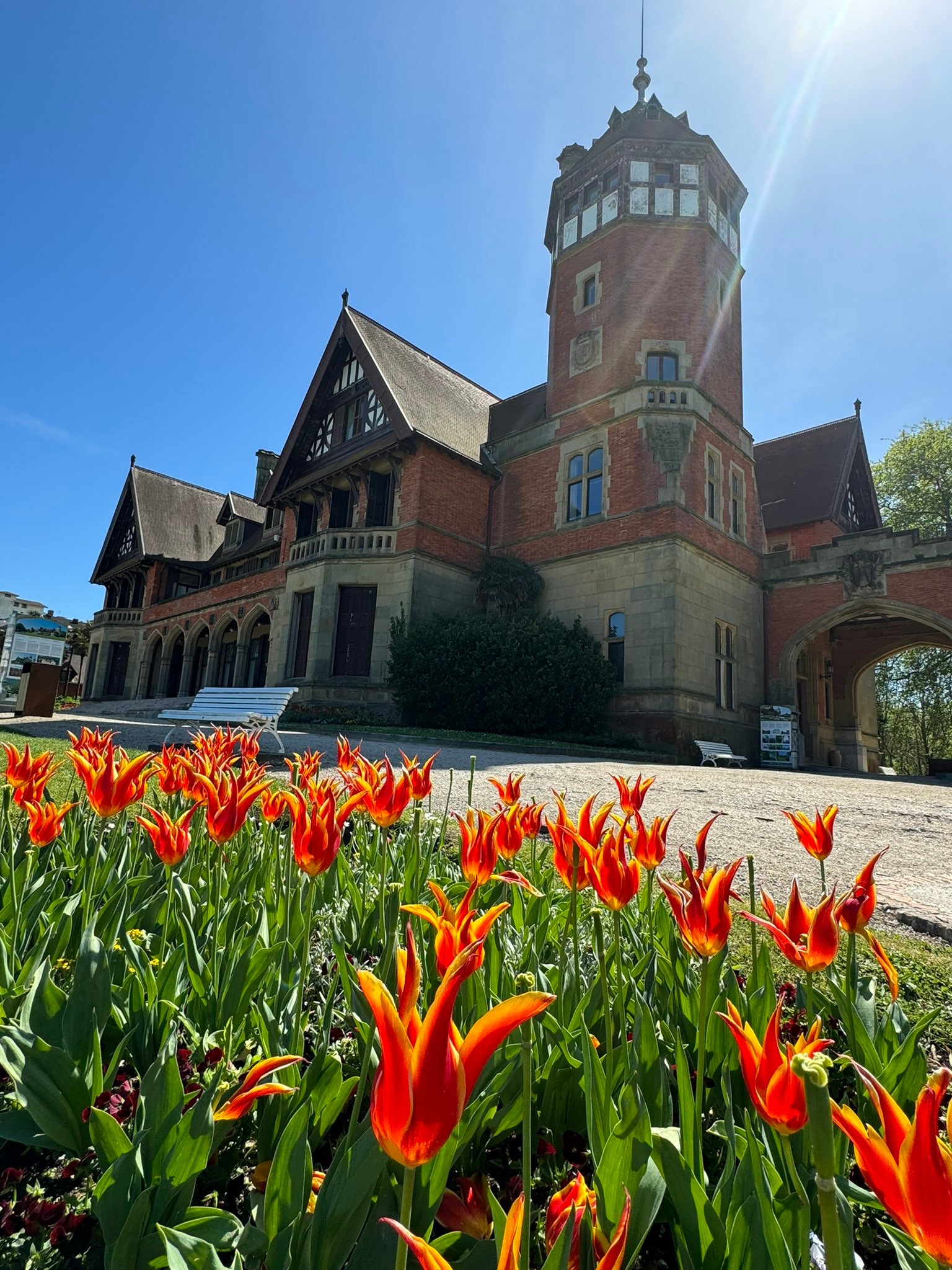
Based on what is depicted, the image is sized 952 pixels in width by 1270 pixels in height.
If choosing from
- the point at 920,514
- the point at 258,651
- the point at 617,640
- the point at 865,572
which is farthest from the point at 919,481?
the point at 258,651

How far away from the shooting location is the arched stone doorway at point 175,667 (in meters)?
32.7

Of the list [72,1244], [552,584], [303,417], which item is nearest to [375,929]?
[72,1244]

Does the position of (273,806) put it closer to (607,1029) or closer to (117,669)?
(607,1029)

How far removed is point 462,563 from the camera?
69.8 ft

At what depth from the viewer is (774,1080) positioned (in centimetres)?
84

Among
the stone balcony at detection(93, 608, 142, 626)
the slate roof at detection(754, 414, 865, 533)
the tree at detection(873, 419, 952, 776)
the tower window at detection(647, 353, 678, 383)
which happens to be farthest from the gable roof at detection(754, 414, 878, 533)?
the stone balcony at detection(93, 608, 142, 626)

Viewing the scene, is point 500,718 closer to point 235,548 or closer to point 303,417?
point 303,417

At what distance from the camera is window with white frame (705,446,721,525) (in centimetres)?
1923

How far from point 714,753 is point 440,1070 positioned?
55.1 ft

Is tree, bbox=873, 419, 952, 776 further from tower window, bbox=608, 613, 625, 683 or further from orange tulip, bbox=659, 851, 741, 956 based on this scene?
orange tulip, bbox=659, 851, 741, 956

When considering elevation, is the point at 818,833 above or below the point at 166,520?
below

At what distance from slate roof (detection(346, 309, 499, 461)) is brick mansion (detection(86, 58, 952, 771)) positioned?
13 cm

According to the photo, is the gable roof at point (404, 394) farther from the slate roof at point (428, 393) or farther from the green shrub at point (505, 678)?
the green shrub at point (505, 678)

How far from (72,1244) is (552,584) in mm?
19286
